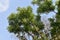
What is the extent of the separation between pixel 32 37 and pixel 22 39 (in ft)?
2.02

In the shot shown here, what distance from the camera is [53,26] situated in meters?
16.1

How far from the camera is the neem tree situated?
16078 millimetres

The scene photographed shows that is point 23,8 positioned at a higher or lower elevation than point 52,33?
higher

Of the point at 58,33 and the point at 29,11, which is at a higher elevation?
the point at 29,11

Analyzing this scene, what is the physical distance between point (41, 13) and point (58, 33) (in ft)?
4.89

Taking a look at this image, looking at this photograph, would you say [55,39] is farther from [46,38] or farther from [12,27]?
[12,27]

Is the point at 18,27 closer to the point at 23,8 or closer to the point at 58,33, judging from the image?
the point at 23,8

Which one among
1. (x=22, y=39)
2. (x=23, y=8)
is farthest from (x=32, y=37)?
(x=23, y=8)

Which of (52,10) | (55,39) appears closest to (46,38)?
(55,39)

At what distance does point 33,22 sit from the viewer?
53.9 feet

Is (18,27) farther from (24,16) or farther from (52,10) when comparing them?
(52,10)

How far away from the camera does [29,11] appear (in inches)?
639

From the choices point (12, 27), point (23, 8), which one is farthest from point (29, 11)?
point (12, 27)

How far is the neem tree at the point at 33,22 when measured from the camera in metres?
16.1
